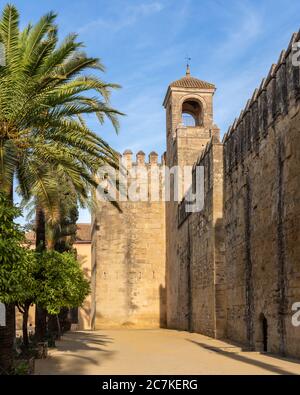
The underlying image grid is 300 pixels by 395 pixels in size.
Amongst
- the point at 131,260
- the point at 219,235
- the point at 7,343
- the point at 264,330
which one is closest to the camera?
the point at 7,343

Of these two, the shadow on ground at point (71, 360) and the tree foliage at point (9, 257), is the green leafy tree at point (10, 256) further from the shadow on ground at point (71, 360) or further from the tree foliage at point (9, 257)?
the shadow on ground at point (71, 360)

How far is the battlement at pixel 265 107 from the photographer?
13859 millimetres

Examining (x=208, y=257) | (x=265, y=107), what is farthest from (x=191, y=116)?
(x=265, y=107)

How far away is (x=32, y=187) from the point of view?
36.8 feet

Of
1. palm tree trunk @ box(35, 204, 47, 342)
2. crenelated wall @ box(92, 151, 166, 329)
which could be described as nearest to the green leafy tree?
palm tree trunk @ box(35, 204, 47, 342)

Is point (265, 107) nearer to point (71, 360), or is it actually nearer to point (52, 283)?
point (52, 283)

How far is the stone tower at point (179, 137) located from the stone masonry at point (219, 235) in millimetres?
64

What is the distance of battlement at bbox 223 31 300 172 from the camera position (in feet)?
45.5

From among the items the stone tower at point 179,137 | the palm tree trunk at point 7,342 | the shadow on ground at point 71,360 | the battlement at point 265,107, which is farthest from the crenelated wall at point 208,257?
the palm tree trunk at point 7,342

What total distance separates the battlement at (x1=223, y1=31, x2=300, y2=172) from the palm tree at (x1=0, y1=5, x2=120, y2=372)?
5.03 m

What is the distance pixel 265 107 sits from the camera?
16.2 m

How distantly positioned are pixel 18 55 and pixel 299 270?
8021mm

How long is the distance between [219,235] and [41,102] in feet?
41.7

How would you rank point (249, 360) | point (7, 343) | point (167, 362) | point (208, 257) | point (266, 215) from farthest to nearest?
point (208, 257) < point (266, 215) < point (249, 360) < point (167, 362) < point (7, 343)
